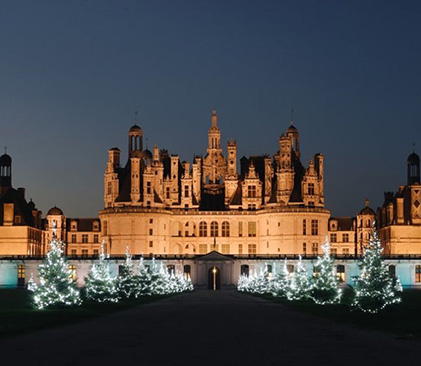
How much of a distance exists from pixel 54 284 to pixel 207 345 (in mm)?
20502

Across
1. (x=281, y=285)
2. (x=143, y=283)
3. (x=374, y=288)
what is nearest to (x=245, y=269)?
(x=143, y=283)

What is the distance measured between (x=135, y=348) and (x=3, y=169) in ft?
338

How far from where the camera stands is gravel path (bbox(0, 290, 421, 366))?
24.0 metres

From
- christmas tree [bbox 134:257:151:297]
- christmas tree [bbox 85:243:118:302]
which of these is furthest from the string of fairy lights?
christmas tree [bbox 85:243:118:302]

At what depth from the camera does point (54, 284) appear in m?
46.8

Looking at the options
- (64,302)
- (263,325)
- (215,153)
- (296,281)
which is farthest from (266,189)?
(263,325)

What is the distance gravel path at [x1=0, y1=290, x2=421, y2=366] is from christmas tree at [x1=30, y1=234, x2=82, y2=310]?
7932mm

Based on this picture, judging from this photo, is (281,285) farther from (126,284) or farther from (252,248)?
(252,248)

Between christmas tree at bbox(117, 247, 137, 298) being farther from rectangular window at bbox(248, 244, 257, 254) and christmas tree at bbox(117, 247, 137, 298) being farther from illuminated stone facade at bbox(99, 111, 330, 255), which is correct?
rectangular window at bbox(248, 244, 257, 254)

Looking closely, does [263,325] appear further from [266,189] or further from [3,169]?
[3,169]

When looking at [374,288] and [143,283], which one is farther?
[143,283]

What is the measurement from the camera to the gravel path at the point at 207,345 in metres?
24.0

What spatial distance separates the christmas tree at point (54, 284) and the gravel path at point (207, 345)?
7932mm

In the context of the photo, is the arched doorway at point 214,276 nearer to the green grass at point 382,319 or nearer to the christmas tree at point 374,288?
the green grass at point 382,319
